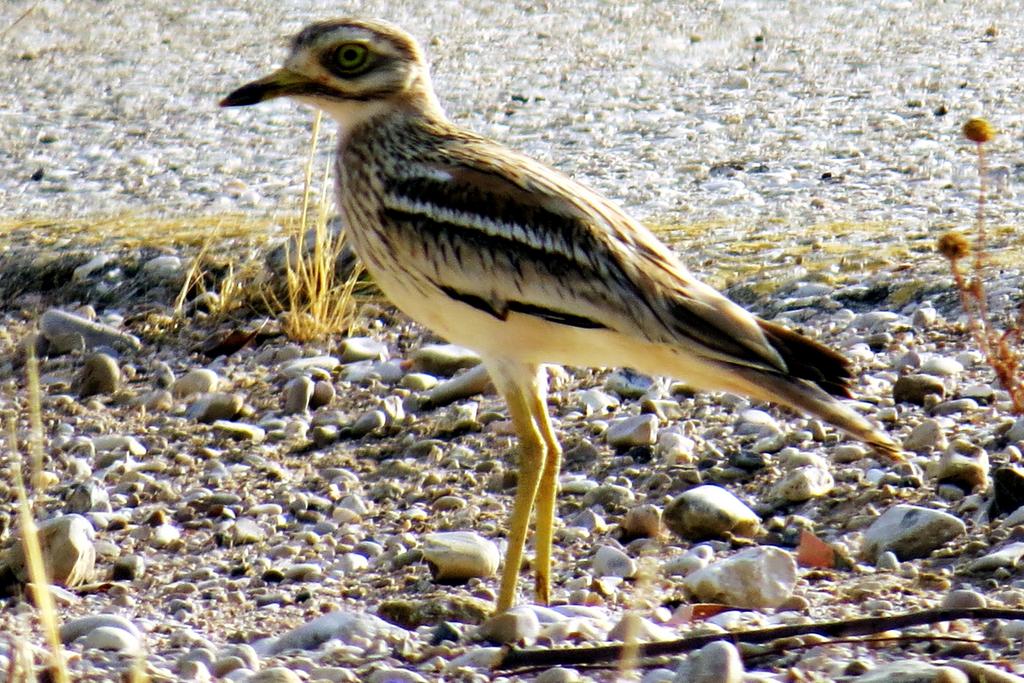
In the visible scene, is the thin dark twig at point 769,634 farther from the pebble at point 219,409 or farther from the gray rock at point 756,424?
the pebble at point 219,409

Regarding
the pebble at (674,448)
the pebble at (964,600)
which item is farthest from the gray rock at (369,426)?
the pebble at (964,600)

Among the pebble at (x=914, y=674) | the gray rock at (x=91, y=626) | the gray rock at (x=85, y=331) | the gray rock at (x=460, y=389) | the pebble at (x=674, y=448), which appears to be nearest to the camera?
the pebble at (x=914, y=674)

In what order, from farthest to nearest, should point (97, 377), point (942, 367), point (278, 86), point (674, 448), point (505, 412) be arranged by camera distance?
point (97, 377) < point (505, 412) < point (942, 367) < point (674, 448) < point (278, 86)

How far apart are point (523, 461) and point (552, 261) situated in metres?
0.55

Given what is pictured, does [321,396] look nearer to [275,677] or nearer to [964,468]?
[964,468]

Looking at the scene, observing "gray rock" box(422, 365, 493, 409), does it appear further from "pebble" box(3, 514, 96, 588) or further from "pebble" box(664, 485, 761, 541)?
"pebble" box(3, 514, 96, 588)

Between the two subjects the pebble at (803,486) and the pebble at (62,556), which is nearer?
the pebble at (62,556)

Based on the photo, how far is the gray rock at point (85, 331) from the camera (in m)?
6.59

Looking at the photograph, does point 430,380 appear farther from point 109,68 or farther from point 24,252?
point 109,68

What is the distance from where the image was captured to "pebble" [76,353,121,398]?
6266 mm

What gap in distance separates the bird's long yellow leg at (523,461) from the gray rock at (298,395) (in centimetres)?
158

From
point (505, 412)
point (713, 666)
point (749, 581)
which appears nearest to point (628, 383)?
point (505, 412)

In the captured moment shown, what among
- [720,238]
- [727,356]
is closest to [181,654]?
[727,356]

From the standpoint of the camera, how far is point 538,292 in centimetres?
438
